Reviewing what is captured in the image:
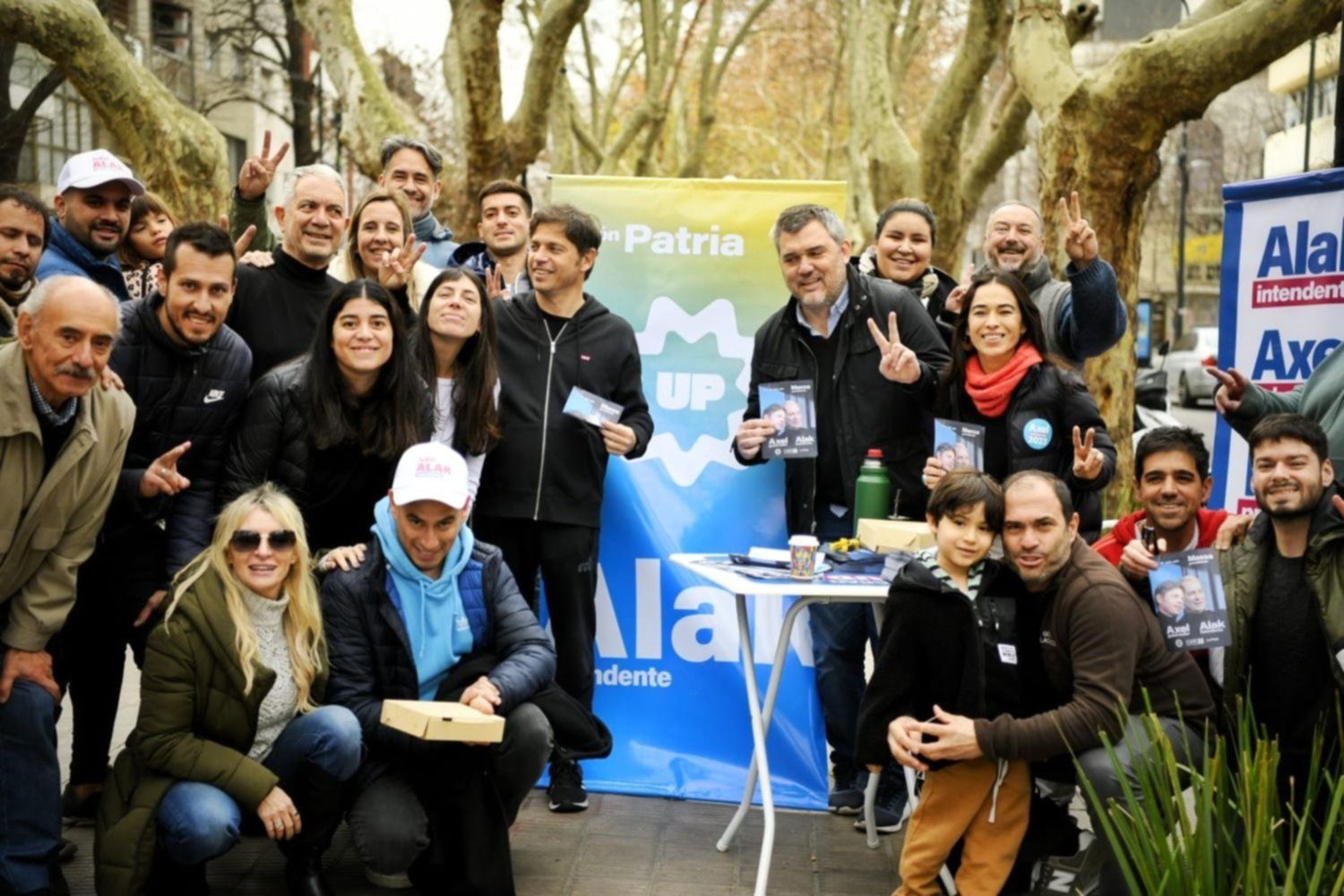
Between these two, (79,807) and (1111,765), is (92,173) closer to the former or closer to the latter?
(79,807)

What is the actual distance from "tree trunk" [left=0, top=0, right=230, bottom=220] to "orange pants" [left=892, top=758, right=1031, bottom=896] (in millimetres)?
7558

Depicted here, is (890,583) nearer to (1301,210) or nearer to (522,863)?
(522,863)

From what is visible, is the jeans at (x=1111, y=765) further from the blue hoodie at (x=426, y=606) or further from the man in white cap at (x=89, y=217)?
the man in white cap at (x=89, y=217)

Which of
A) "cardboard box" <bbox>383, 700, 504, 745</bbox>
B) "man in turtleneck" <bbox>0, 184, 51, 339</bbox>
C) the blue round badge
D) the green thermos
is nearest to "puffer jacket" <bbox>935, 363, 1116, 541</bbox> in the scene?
the blue round badge

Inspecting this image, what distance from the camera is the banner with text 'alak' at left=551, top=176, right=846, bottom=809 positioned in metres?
6.12

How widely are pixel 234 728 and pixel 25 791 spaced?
0.61m

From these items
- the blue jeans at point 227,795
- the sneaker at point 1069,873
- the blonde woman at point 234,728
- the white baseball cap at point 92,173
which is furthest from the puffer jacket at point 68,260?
the sneaker at point 1069,873

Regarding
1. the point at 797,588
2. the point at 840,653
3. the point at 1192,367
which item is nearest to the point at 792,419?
the point at 797,588

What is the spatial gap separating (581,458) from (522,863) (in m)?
1.48

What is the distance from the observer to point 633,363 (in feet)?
19.2

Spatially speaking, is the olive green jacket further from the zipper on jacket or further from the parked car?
the parked car

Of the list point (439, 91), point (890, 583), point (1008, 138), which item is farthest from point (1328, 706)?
A: point (439, 91)

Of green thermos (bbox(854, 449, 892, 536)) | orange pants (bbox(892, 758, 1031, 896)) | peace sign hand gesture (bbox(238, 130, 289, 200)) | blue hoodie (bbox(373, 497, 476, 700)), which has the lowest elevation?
orange pants (bbox(892, 758, 1031, 896))

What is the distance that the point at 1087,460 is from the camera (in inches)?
197
